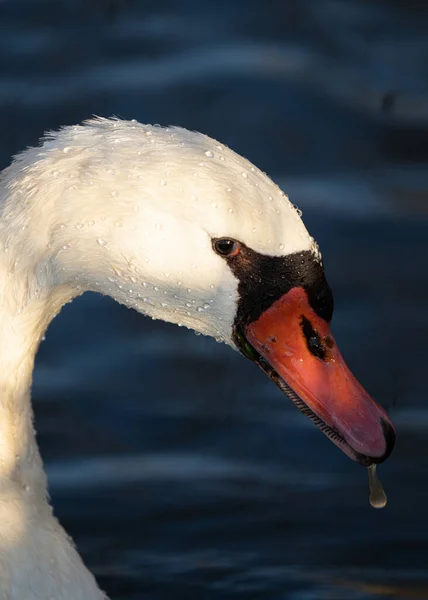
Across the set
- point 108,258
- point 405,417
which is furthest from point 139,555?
point 108,258

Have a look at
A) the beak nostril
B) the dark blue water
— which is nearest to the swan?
the beak nostril

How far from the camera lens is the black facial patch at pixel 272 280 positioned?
12.4ft

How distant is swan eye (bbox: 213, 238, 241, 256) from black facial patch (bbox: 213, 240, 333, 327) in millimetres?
16

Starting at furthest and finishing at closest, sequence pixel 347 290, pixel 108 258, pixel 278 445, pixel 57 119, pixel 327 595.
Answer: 1. pixel 57 119
2. pixel 347 290
3. pixel 278 445
4. pixel 327 595
5. pixel 108 258

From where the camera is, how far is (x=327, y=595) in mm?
5582

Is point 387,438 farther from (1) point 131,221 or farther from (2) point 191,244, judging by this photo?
(1) point 131,221

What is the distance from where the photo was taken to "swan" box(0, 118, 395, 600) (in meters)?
3.64

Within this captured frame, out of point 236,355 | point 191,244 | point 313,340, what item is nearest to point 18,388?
point 191,244

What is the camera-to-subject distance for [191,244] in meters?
3.71

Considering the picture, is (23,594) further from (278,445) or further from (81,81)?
(81,81)

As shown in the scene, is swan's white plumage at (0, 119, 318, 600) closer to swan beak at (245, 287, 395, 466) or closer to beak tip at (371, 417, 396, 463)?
swan beak at (245, 287, 395, 466)

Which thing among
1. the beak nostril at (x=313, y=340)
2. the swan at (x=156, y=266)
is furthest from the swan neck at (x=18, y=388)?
the beak nostril at (x=313, y=340)

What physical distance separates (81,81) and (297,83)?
1.22m

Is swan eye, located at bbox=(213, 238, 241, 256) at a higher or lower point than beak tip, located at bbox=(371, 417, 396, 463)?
higher
